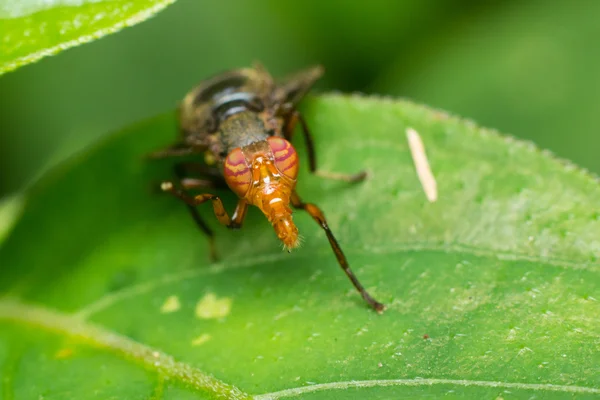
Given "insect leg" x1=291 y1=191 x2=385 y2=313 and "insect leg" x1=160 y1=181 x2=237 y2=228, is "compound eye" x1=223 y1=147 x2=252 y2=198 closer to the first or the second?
"insect leg" x1=160 y1=181 x2=237 y2=228

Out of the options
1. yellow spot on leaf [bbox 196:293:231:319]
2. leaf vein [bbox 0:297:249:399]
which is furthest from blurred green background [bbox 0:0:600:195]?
yellow spot on leaf [bbox 196:293:231:319]

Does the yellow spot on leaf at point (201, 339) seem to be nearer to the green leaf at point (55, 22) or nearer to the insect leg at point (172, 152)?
the insect leg at point (172, 152)

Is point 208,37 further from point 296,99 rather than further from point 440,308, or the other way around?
point 440,308

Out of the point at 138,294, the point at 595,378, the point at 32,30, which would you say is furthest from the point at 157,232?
the point at 595,378

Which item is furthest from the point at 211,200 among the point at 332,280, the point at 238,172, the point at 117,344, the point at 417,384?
the point at 417,384

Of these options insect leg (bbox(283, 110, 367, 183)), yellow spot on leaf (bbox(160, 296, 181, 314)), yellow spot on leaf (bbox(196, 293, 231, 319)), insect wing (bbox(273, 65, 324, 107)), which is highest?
insect wing (bbox(273, 65, 324, 107))

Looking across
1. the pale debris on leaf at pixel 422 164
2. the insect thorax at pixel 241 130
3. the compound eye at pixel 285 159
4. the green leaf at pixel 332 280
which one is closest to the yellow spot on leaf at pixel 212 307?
the green leaf at pixel 332 280
